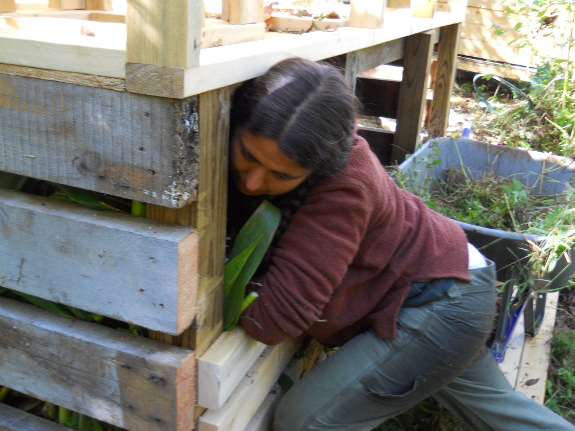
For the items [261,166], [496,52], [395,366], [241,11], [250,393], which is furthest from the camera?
[496,52]

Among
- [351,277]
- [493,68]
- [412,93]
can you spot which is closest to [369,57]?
[412,93]

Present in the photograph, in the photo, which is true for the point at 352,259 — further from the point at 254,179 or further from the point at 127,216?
the point at 127,216

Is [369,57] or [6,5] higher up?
[6,5]

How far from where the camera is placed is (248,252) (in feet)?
5.10

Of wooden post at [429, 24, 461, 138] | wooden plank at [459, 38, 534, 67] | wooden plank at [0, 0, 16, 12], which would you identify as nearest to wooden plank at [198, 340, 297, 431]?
wooden plank at [0, 0, 16, 12]

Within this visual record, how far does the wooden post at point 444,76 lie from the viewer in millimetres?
4141

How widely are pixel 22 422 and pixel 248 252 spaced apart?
84cm

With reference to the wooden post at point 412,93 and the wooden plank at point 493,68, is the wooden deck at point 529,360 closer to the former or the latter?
the wooden post at point 412,93

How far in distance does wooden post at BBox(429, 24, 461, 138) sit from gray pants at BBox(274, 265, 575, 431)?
2556 mm

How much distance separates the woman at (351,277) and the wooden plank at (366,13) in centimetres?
73

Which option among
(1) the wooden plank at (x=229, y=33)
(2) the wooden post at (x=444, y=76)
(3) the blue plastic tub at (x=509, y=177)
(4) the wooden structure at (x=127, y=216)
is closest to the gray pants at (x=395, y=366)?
(4) the wooden structure at (x=127, y=216)

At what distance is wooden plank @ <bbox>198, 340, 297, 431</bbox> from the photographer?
5.31 ft

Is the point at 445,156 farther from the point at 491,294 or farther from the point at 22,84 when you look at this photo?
the point at 22,84

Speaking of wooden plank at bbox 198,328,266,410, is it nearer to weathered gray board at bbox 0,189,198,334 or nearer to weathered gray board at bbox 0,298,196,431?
weathered gray board at bbox 0,298,196,431
